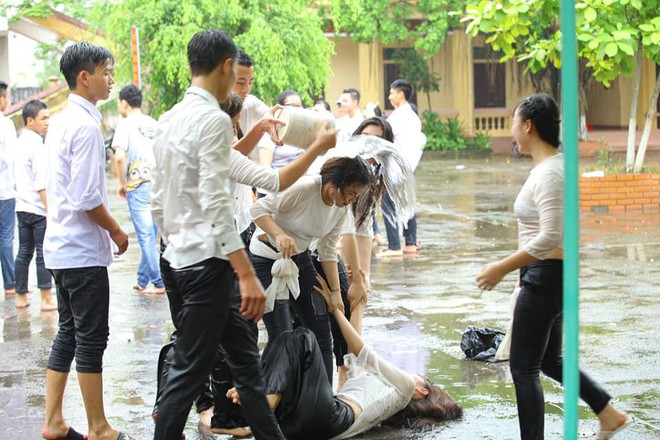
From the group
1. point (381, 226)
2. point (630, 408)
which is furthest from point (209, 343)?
point (381, 226)

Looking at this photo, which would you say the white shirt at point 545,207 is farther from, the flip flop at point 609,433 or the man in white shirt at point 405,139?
the man in white shirt at point 405,139

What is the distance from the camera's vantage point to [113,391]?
6121 mm

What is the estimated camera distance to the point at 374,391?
528 centimetres

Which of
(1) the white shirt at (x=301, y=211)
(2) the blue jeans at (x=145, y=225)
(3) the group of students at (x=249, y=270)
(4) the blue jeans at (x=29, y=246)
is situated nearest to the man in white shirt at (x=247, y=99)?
(3) the group of students at (x=249, y=270)

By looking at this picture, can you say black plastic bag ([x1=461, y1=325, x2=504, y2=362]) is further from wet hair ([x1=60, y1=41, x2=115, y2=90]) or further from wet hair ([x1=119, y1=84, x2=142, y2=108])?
wet hair ([x1=119, y1=84, x2=142, y2=108])

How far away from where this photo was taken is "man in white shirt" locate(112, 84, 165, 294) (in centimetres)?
909

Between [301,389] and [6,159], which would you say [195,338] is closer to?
[301,389]

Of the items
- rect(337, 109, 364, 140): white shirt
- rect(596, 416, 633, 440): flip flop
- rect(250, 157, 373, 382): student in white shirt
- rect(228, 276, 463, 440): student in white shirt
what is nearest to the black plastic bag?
rect(228, 276, 463, 440): student in white shirt

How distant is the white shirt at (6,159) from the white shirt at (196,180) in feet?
17.4

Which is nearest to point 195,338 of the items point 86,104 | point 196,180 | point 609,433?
point 196,180

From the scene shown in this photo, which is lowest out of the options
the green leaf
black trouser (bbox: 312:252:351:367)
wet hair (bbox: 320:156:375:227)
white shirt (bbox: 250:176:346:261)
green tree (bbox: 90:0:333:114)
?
black trouser (bbox: 312:252:351:367)

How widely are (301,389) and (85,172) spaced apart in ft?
4.86

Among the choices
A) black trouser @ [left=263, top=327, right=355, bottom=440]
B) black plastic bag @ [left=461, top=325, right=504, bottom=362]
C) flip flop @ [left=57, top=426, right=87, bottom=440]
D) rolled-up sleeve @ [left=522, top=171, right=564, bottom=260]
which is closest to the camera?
rolled-up sleeve @ [left=522, top=171, right=564, bottom=260]

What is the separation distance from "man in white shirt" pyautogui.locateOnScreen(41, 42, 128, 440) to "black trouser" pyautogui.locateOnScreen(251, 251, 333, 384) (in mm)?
766
